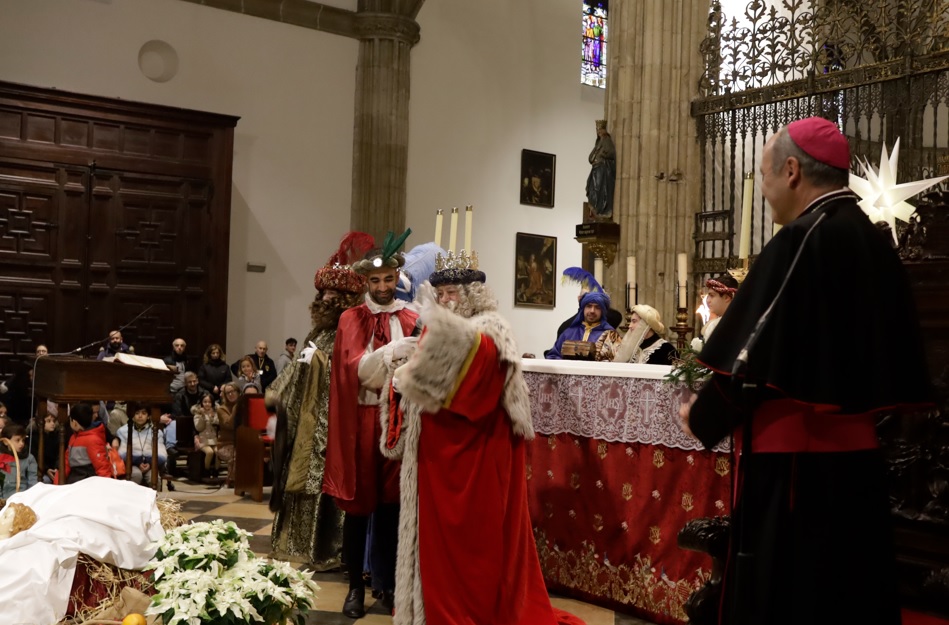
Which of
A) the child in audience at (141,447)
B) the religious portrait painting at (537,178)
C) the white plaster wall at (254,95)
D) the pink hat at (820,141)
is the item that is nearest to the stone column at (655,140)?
the child in audience at (141,447)

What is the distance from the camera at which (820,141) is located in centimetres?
218

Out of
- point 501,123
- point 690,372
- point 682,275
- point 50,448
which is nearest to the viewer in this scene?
point 690,372

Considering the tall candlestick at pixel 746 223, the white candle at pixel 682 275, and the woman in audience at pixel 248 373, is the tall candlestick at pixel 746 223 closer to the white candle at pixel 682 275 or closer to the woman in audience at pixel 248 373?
the white candle at pixel 682 275

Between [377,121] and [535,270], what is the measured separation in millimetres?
4142

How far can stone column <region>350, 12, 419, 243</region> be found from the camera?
1455 centimetres

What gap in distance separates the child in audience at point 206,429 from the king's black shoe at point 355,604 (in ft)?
17.8

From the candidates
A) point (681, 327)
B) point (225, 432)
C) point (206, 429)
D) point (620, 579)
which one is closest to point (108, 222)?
point (206, 429)

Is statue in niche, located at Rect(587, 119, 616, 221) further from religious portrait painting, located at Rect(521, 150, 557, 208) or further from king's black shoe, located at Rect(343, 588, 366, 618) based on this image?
religious portrait painting, located at Rect(521, 150, 557, 208)

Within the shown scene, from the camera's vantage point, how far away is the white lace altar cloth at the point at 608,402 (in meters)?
4.41

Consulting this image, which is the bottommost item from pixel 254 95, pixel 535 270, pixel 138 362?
pixel 138 362

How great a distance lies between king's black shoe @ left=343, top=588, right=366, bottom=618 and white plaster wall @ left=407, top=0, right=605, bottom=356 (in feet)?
35.4

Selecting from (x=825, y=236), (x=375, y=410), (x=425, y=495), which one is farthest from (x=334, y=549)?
(x=825, y=236)

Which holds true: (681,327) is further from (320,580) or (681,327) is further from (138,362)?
(138,362)

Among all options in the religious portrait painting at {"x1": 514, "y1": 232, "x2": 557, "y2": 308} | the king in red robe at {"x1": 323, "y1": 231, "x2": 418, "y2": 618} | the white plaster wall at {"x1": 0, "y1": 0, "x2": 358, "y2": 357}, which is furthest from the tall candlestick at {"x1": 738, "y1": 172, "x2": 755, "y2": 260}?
the religious portrait painting at {"x1": 514, "y1": 232, "x2": 557, "y2": 308}
